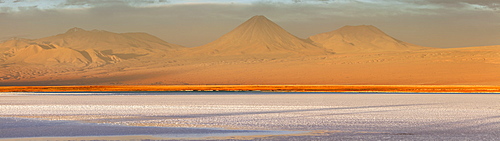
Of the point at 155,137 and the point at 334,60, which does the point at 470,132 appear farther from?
the point at 334,60

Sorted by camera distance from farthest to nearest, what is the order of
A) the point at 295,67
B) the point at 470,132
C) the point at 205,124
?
1. the point at 295,67
2. the point at 205,124
3. the point at 470,132

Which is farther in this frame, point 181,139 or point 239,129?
point 239,129

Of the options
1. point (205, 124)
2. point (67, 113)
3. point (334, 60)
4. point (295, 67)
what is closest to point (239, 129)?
point (205, 124)

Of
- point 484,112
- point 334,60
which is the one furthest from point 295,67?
point 484,112

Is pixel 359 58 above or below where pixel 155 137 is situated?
below

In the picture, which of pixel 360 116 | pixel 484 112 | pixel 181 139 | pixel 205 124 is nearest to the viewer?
pixel 181 139

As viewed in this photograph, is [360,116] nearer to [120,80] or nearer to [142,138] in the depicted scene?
[142,138]
